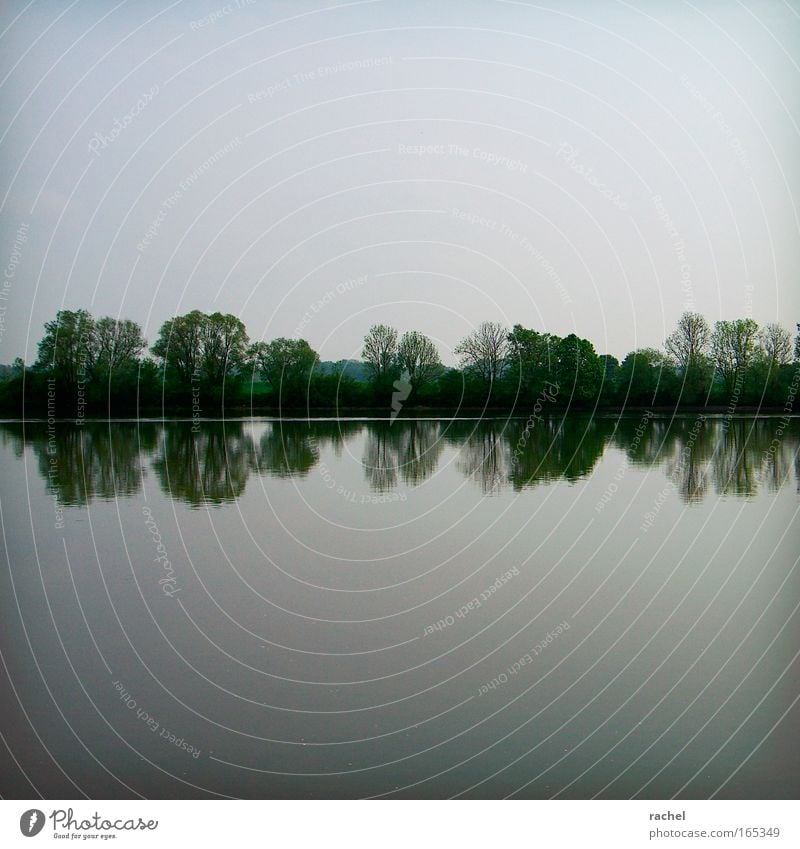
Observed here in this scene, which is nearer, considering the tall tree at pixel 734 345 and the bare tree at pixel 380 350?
the tall tree at pixel 734 345

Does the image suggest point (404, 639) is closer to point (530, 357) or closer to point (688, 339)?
point (688, 339)

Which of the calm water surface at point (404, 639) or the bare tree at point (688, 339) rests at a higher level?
the bare tree at point (688, 339)

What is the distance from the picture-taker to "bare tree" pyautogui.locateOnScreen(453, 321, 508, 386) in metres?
8.99

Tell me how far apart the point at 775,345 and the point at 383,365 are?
4.29m

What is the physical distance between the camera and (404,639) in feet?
17.6

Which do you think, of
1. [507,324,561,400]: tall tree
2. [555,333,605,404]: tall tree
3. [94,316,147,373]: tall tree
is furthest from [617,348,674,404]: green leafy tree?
[94,316,147,373]: tall tree

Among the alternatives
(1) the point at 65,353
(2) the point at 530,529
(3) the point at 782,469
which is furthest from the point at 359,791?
(3) the point at 782,469

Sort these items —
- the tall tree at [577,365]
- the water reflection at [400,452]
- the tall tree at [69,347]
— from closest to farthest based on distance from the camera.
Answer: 1. the tall tree at [69,347]
2. the tall tree at [577,365]
3. the water reflection at [400,452]

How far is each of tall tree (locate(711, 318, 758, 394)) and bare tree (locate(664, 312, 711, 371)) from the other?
119mm

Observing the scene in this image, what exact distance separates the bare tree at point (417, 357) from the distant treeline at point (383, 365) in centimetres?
2

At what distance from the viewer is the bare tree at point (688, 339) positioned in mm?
8523

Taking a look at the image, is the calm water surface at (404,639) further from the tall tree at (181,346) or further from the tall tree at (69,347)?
the tall tree at (181,346)

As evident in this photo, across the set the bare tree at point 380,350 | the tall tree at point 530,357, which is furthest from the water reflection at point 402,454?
the bare tree at point 380,350
